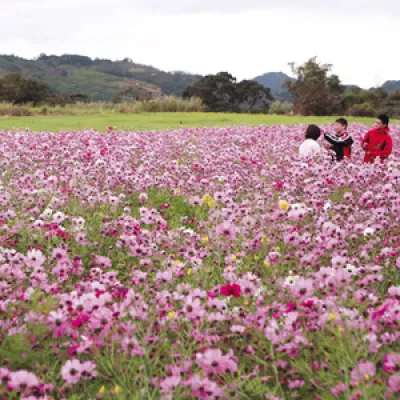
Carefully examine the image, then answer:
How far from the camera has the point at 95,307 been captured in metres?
2.80

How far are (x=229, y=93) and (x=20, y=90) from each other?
30.0 metres

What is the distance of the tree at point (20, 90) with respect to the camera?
6194 centimetres

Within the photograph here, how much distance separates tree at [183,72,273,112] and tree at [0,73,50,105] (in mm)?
20720

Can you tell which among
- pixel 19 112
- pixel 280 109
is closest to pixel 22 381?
pixel 19 112

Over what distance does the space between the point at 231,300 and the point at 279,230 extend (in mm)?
1933

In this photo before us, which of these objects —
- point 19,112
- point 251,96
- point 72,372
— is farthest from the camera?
point 251,96

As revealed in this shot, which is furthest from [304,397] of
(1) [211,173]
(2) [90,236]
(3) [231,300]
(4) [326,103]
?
(4) [326,103]

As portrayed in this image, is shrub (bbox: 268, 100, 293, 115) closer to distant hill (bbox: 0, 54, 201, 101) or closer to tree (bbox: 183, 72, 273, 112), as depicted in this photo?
tree (bbox: 183, 72, 273, 112)

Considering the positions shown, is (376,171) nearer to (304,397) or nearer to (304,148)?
(304,148)

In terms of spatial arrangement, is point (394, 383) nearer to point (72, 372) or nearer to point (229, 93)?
point (72, 372)

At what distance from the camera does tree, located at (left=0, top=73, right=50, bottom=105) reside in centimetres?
6194

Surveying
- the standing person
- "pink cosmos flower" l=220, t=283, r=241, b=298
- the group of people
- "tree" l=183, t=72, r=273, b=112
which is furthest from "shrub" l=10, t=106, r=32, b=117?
"pink cosmos flower" l=220, t=283, r=241, b=298

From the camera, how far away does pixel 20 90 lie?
62.4 meters

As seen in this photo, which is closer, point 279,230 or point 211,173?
point 279,230
